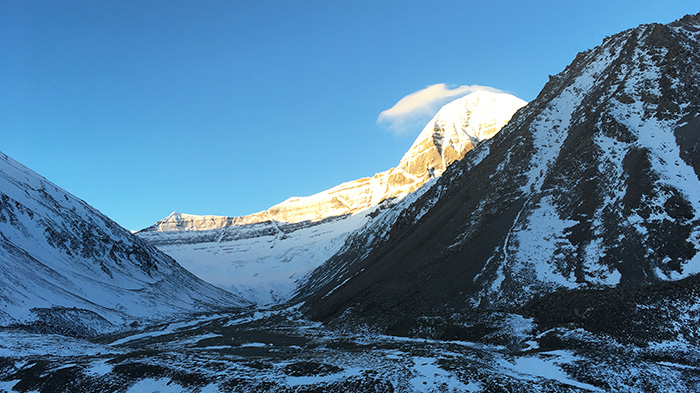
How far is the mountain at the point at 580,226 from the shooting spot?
1539 inches

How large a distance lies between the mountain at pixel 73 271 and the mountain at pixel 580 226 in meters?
46.6

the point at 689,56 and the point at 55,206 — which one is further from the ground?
the point at 689,56

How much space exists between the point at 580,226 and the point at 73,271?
110 m

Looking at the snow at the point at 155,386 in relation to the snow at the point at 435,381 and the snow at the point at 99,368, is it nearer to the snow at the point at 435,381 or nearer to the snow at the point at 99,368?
the snow at the point at 99,368

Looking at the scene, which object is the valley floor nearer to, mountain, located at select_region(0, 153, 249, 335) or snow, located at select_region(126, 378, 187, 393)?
snow, located at select_region(126, 378, 187, 393)

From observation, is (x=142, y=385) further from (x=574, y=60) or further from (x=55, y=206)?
(x=55, y=206)

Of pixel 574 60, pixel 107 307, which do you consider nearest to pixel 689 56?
pixel 574 60

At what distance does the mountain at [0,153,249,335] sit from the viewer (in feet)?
263

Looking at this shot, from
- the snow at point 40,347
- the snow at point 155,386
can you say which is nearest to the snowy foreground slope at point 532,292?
the snow at point 155,386

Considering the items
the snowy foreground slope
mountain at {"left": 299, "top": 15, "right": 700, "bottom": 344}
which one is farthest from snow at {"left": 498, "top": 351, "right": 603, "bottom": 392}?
mountain at {"left": 299, "top": 15, "right": 700, "bottom": 344}

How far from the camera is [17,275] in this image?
84.0 m

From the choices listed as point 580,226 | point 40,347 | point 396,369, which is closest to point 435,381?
point 396,369

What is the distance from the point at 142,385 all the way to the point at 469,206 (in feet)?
181

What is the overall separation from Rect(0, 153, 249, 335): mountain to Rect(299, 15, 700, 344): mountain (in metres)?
46.6
